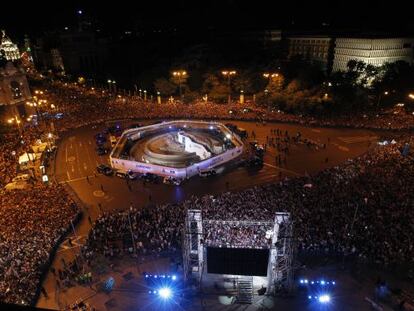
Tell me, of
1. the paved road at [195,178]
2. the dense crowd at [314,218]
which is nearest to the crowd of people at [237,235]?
the dense crowd at [314,218]

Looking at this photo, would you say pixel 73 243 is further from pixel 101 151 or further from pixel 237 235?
pixel 101 151

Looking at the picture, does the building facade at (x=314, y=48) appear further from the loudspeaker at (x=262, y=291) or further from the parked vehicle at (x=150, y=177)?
the loudspeaker at (x=262, y=291)

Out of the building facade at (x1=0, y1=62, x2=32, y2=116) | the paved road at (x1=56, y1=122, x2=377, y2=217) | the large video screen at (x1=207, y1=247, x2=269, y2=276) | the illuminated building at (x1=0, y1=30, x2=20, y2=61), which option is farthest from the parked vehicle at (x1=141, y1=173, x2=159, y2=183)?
the illuminated building at (x1=0, y1=30, x2=20, y2=61)

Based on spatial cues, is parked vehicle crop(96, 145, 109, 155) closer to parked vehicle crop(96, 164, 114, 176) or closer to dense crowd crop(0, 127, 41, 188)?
parked vehicle crop(96, 164, 114, 176)

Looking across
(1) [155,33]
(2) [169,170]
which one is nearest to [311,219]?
(2) [169,170]

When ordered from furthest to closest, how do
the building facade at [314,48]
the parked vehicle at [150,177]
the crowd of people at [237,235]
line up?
the building facade at [314,48] < the parked vehicle at [150,177] < the crowd of people at [237,235]

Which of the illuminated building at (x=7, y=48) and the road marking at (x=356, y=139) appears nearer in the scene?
the road marking at (x=356, y=139)

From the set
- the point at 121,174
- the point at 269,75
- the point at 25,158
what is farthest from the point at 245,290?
the point at 269,75
